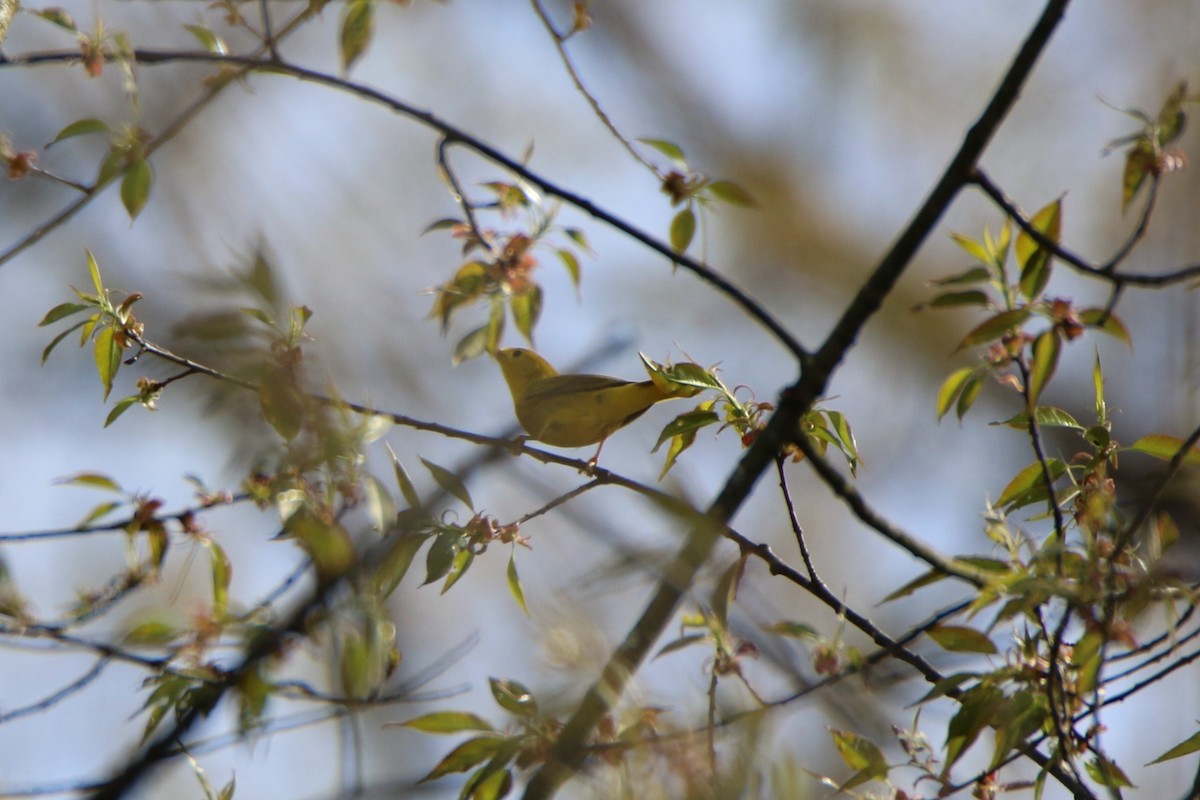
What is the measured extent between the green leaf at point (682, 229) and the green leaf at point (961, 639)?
674 mm

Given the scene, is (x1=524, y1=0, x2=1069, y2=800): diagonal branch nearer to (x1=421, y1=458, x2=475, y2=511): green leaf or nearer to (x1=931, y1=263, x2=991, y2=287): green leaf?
(x1=931, y1=263, x2=991, y2=287): green leaf

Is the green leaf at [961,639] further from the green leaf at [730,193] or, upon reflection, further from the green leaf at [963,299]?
the green leaf at [730,193]

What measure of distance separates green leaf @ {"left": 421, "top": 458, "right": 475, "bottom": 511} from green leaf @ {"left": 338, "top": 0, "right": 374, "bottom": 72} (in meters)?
0.70

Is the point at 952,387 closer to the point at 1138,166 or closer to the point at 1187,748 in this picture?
the point at 1138,166

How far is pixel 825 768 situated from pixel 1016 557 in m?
1.89

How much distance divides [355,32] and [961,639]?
1290 mm

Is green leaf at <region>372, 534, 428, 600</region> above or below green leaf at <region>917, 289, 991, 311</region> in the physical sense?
below

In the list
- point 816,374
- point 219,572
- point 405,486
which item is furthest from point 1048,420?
point 219,572

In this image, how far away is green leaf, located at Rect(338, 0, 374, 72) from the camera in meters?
1.65

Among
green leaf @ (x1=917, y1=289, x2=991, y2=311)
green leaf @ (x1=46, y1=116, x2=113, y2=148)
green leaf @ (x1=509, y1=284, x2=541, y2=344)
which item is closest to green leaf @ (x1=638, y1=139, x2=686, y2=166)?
green leaf @ (x1=509, y1=284, x2=541, y2=344)

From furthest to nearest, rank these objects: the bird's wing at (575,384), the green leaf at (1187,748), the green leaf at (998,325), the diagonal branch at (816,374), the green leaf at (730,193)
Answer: the bird's wing at (575,384) < the green leaf at (730,193) < the green leaf at (1187,748) < the green leaf at (998,325) < the diagonal branch at (816,374)

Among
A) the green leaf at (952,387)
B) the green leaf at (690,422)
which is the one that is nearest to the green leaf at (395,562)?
the green leaf at (690,422)

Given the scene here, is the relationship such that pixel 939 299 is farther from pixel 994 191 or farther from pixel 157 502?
pixel 157 502

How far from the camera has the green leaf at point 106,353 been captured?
1.48 meters
